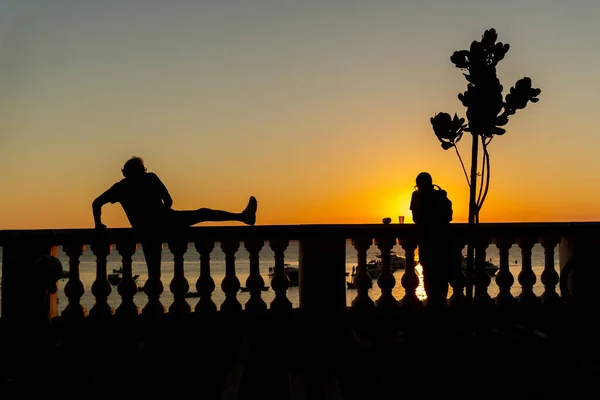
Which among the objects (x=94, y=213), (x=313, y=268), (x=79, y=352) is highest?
(x=94, y=213)

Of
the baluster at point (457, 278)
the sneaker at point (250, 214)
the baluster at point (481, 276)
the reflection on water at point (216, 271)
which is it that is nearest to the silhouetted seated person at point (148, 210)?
the sneaker at point (250, 214)

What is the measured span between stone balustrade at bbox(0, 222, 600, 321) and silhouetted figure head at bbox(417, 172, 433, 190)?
599 mm

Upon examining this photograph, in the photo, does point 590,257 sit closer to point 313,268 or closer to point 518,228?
point 518,228

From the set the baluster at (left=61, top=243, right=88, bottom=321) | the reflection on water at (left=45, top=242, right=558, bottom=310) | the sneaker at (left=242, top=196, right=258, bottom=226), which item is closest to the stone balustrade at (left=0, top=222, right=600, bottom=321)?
the baluster at (left=61, top=243, right=88, bottom=321)

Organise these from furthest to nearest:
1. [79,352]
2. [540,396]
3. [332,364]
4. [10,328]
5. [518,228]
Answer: [518,228]
[10,328]
[79,352]
[332,364]
[540,396]

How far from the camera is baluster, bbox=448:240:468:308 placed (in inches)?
301

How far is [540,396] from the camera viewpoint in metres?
5.13

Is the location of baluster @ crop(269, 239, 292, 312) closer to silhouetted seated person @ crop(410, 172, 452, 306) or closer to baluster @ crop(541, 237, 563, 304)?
silhouetted seated person @ crop(410, 172, 452, 306)

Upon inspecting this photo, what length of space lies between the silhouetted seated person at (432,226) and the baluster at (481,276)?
0.48m

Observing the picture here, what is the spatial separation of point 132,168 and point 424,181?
10.2 feet

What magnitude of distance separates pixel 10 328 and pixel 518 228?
582 centimetres

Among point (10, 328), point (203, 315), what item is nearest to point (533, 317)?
point (203, 315)

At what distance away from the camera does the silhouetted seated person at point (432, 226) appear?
24.1 ft

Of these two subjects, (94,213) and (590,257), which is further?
(590,257)
